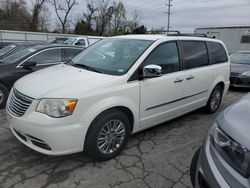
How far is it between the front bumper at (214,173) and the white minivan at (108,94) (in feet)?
4.43

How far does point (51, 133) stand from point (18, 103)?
691mm

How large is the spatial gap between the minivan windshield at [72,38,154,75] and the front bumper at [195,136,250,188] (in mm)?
1646

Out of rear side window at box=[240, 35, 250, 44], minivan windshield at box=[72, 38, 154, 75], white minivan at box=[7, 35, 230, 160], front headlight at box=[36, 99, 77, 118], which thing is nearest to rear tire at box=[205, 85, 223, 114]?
white minivan at box=[7, 35, 230, 160]

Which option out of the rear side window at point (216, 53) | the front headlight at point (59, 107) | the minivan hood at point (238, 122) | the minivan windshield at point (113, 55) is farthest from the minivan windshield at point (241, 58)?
the front headlight at point (59, 107)

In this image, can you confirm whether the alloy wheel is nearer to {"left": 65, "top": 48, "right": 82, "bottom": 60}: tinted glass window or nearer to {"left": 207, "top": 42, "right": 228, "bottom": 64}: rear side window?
{"left": 207, "top": 42, "right": 228, "bottom": 64}: rear side window

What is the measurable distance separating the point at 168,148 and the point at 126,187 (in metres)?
1.14

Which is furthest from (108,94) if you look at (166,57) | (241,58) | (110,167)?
(241,58)

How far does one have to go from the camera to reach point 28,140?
9.53ft

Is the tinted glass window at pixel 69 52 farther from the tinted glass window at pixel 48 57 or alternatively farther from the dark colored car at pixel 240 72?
Result: the dark colored car at pixel 240 72

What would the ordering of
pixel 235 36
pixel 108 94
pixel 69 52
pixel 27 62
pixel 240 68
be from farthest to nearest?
pixel 235 36 < pixel 240 68 < pixel 69 52 < pixel 27 62 < pixel 108 94

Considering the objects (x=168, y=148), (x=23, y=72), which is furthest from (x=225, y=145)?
(x=23, y=72)

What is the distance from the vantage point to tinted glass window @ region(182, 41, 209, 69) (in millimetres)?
4141

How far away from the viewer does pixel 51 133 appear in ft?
8.63

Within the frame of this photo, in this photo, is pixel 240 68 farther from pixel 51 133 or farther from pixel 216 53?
pixel 51 133
